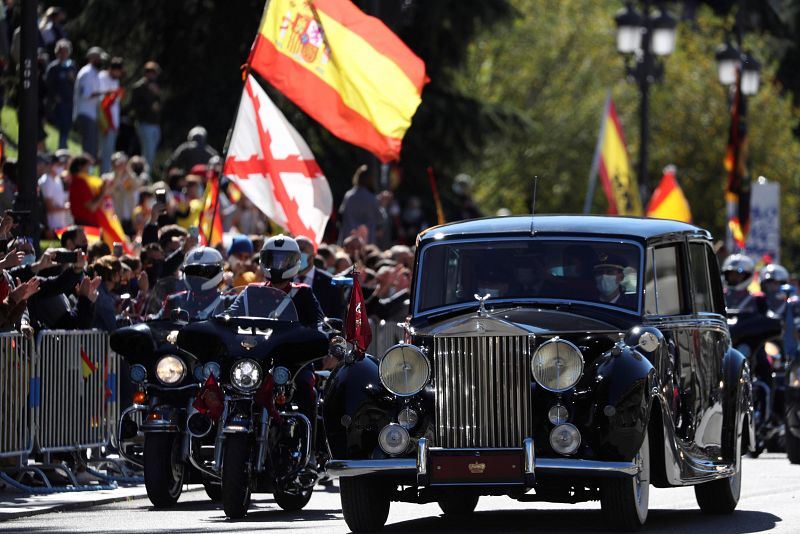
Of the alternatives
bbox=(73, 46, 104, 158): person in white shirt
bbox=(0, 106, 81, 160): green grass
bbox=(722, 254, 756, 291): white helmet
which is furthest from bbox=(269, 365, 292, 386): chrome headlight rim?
bbox=(0, 106, 81, 160): green grass

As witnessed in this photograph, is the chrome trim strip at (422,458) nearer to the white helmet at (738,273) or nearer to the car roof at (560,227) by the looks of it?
the car roof at (560,227)

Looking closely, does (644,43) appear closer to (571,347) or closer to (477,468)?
(571,347)

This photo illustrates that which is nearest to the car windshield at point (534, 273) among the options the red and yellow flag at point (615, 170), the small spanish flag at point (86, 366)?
the small spanish flag at point (86, 366)

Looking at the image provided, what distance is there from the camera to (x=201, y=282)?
48.9ft

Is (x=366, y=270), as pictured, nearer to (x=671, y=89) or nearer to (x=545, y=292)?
(x=545, y=292)

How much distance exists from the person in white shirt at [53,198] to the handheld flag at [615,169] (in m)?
11.0

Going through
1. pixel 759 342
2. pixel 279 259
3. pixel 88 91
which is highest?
pixel 88 91

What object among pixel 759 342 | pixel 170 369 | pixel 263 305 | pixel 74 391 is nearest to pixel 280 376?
pixel 263 305

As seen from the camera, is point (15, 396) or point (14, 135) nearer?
point (15, 396)

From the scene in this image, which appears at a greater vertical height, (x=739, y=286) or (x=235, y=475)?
(x=739, y=286)

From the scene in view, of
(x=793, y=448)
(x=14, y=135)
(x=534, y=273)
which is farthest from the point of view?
(x=14, y=135)

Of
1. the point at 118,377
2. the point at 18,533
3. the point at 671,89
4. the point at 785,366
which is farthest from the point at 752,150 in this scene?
the point at 18,533

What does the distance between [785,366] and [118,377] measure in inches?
322

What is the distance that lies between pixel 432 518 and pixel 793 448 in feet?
23.6
